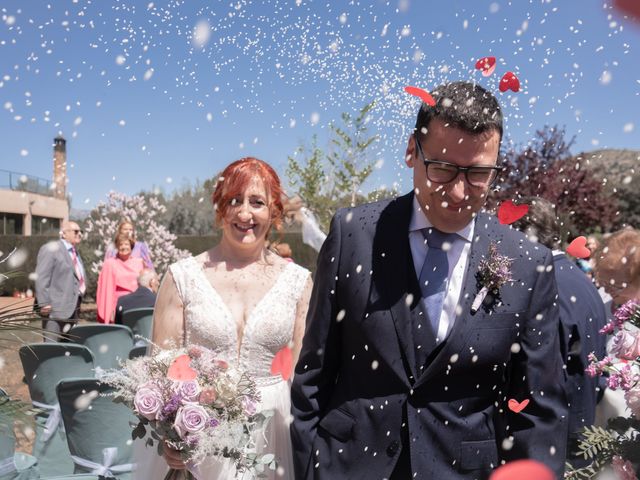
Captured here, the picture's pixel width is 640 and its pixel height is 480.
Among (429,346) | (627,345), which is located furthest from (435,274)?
(627,345)

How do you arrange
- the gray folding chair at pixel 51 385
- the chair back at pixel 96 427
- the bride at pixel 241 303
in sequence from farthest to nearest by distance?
the gray folding chair at pixel 51 385, the chair back at pixel 96 427, the bride at pixel 241 303

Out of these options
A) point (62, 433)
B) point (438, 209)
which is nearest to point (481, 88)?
point (438, 209)

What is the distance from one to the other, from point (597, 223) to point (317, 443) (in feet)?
61.5

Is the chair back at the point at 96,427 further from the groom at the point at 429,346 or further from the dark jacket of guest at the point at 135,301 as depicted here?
the dark jacket of guest at the point at 135,301

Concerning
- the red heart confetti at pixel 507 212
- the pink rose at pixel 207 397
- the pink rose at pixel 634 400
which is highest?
the red heart confetti at pixel 507 212

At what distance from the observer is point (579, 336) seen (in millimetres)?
3344

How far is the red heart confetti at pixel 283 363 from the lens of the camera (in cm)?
337

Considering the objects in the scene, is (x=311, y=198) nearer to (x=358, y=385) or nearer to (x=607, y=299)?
(x=607, y=299)

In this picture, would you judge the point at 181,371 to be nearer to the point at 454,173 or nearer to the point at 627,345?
the point at 454,173

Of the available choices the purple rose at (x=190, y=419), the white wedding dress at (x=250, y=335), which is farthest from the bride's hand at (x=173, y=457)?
the white wedding dress at (x=250, y=335)

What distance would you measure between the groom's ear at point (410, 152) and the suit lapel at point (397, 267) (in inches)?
9.0

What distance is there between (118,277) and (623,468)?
Answer: 7.52 meters

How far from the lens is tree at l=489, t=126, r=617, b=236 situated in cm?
1662

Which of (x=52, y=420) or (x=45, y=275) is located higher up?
(x=45, y=275)
